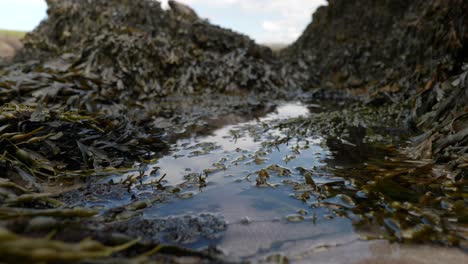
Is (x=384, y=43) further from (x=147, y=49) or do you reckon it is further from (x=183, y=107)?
(x=147, y=49)

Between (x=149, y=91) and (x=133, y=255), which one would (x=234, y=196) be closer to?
(x=133, y=255)

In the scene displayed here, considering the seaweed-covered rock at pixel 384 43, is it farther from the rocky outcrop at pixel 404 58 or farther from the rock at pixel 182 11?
the rock at pixel 182 11

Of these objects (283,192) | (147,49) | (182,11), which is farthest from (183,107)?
(182,11)

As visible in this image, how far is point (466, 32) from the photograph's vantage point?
3514mm

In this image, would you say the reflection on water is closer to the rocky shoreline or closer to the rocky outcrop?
the rocky shoreline

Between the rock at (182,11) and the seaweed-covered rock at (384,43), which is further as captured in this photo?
the rock at (182,11)

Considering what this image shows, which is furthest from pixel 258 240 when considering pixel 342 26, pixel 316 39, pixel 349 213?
pixel 316 39

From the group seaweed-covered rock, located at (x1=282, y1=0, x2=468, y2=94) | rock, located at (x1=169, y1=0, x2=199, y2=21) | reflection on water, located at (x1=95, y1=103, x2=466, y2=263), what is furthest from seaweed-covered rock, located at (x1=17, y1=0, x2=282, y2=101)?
reflection on water, located at (x1=95, y1=103, x2=466, y2=263)

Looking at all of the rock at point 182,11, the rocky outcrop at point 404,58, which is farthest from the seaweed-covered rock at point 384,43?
the rock at point 182,11

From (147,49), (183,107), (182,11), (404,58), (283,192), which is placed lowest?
(283,192)

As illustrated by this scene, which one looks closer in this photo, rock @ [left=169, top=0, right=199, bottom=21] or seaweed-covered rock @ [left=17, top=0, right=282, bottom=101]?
seaweed-covered rock @ [left=17, top=0, right=282, bottom=101]

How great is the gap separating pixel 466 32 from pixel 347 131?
170cm

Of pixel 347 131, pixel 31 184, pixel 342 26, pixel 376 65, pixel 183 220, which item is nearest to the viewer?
pixel 183 220

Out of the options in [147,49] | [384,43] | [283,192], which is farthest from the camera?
[384,43]
